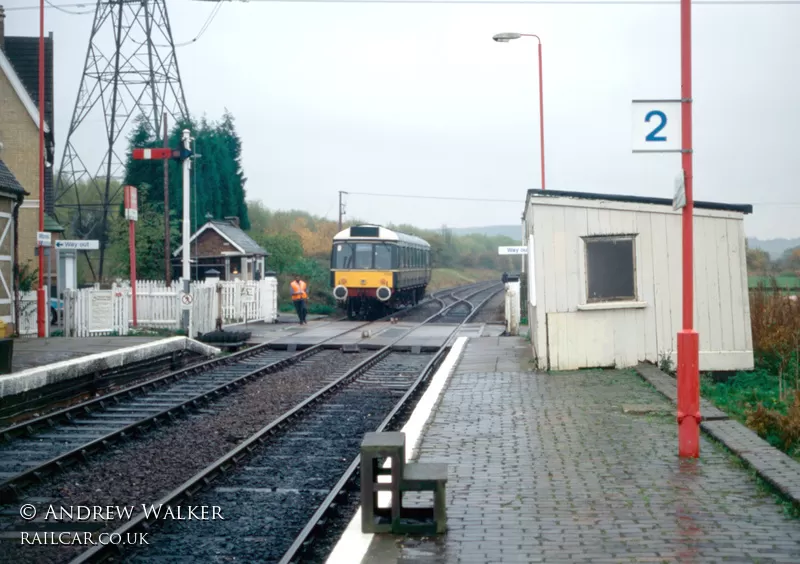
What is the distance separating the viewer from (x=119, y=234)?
3784 centimetres

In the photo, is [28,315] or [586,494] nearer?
[586,494]

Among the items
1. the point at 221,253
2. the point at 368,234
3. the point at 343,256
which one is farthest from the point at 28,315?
the point at 368,234

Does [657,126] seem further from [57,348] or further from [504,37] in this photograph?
[504,37]

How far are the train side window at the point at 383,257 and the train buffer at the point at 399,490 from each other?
2659 cm

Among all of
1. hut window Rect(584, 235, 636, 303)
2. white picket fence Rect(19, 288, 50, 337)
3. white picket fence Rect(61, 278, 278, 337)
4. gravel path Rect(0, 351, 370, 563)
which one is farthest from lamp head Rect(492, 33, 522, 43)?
white picket fence Rect(19, 288, 50, 337)

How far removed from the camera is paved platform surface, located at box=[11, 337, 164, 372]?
15249mm

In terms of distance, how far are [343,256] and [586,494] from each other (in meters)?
27.1

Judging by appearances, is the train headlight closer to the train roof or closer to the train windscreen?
the train roof

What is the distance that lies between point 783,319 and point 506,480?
10.6 metres

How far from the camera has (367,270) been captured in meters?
32.6

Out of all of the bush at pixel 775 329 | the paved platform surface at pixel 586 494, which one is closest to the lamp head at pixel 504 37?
the bush at pixel 775 329

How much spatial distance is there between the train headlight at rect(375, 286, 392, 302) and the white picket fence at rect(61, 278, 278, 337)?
15.6ft

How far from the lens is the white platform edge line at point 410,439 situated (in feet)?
18.2

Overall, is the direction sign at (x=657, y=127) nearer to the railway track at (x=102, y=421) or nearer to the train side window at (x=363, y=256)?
the railway track at (x=102, y=421)
